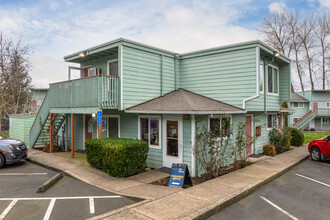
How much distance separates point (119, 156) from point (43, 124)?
727 centimetres

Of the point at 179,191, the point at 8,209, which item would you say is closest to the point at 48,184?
the point at 8,209

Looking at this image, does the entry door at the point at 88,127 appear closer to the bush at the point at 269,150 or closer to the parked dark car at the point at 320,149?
the bush at the point at 269,150

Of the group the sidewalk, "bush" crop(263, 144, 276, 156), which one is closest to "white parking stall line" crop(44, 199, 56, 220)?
the sidewalk

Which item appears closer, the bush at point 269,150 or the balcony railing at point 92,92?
the balcony railing at point 92,92

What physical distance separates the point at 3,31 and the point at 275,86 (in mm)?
23654

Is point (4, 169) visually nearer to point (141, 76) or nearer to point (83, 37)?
point (141, 76)

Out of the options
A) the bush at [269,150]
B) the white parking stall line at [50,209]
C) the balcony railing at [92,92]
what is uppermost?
the balcony railing at [92,92]

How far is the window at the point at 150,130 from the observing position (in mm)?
9664

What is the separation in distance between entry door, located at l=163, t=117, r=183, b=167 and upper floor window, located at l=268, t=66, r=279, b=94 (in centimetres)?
648

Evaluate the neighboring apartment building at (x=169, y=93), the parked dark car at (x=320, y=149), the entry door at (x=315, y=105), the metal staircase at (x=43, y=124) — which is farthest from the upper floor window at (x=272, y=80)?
the entry door at (x=315, y=105)

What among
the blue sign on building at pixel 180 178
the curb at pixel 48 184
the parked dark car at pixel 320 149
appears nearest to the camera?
the curb at pixel 48 184

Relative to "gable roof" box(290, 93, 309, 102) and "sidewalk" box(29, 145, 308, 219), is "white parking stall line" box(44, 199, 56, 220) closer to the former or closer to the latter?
"sidewalk" box(29, 145, 308, 219)

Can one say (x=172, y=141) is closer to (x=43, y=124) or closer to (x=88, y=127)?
(x=88, y=127)

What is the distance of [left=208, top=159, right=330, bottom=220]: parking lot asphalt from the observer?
5.08m
